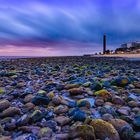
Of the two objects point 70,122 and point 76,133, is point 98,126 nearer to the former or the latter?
point 76,133

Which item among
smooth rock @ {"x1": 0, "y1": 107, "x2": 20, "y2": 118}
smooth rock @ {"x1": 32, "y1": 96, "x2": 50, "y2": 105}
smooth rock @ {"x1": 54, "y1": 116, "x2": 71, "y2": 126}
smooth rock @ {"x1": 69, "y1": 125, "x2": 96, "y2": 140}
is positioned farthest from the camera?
smooth rock @ {"x1": 32, "y1": 96, "x2": 50, "y2": 105}

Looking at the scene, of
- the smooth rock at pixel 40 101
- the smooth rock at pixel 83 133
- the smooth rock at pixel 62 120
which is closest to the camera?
the smooth rock at pixel 83 133

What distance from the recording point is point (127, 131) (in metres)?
2.24

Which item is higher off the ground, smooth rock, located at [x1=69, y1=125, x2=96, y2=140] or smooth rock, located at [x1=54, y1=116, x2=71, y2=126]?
smooth rock, located at [x1=69, y1=125, x2=96, y2=140]

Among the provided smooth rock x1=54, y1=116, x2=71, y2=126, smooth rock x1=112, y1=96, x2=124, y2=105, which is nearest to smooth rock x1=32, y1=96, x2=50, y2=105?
smooth rock x1=54, y1=116, x2=71, y2=126

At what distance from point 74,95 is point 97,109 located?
3.13 feet

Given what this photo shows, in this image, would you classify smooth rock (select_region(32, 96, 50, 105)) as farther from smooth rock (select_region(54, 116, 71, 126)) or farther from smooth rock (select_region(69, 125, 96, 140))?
smooth rock (select_region(69, 125, 96, 140))

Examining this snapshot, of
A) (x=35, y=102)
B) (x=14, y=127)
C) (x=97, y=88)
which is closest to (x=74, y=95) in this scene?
(x=97, y=88)

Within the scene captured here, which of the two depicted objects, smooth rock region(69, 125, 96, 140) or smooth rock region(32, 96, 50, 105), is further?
smooth rock region(32, 96, 50, 105)

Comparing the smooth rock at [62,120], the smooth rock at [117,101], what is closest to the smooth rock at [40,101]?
the smooth rock at [62,120]

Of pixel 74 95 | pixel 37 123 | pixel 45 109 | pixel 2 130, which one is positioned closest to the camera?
pixel 2 130

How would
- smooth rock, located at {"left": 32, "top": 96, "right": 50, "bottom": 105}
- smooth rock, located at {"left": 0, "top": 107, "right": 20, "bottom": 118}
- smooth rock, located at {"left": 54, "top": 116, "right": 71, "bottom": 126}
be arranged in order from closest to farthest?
1. smooth rock, located at {"left": 54, "top": 116, "right": 71, "bottom": 126}
2. smooth rock, located at {"left": 0, "top": 107, "right": 20, "bottom": 118}
3. smooth rock, located at {"left": 32, "top": 96, "right": 50, "bottom": 105}

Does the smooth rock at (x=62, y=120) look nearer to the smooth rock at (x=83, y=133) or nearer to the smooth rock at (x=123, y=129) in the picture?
the smooth rock at (x=83, y=133)

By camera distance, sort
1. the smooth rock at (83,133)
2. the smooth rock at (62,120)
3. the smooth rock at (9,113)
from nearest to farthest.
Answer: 1. the smooth rock at (83,133)
2. the smooth rock at (62,120)
3. the smooth rock at (9,113)
